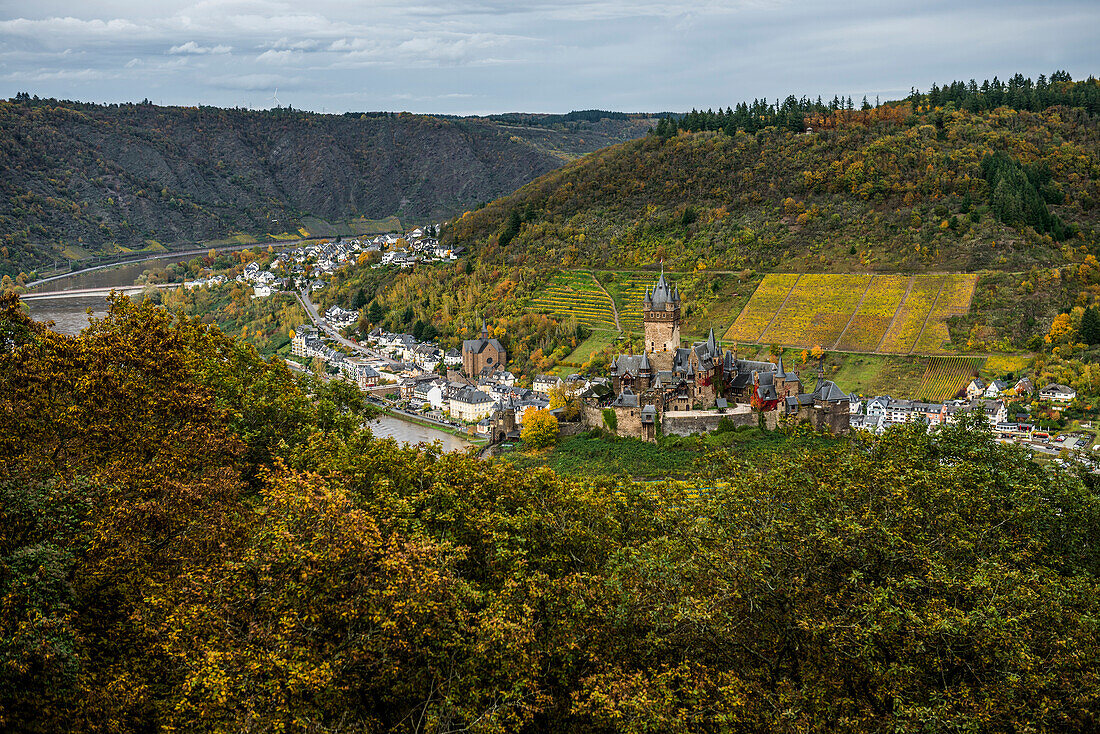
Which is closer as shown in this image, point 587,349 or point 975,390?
point 975,390

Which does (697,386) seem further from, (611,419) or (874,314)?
(874,314)

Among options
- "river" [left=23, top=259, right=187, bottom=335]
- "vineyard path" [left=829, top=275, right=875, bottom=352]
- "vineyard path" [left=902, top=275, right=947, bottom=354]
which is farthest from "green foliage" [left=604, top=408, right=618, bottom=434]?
"river" [left=23, top=259, right=187, bottom=335]

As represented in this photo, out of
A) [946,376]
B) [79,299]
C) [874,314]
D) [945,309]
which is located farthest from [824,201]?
[79,299]

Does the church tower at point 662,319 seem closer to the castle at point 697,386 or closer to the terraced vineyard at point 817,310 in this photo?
the castle at point 697,386

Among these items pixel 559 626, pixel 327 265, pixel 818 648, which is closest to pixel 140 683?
pixel 559 626

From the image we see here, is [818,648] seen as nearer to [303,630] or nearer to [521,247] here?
[303,630]

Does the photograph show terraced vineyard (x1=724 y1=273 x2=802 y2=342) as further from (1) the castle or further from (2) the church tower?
(1) the castle

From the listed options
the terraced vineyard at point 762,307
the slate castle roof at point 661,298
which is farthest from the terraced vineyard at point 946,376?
the slate castle roof at point 661,298
